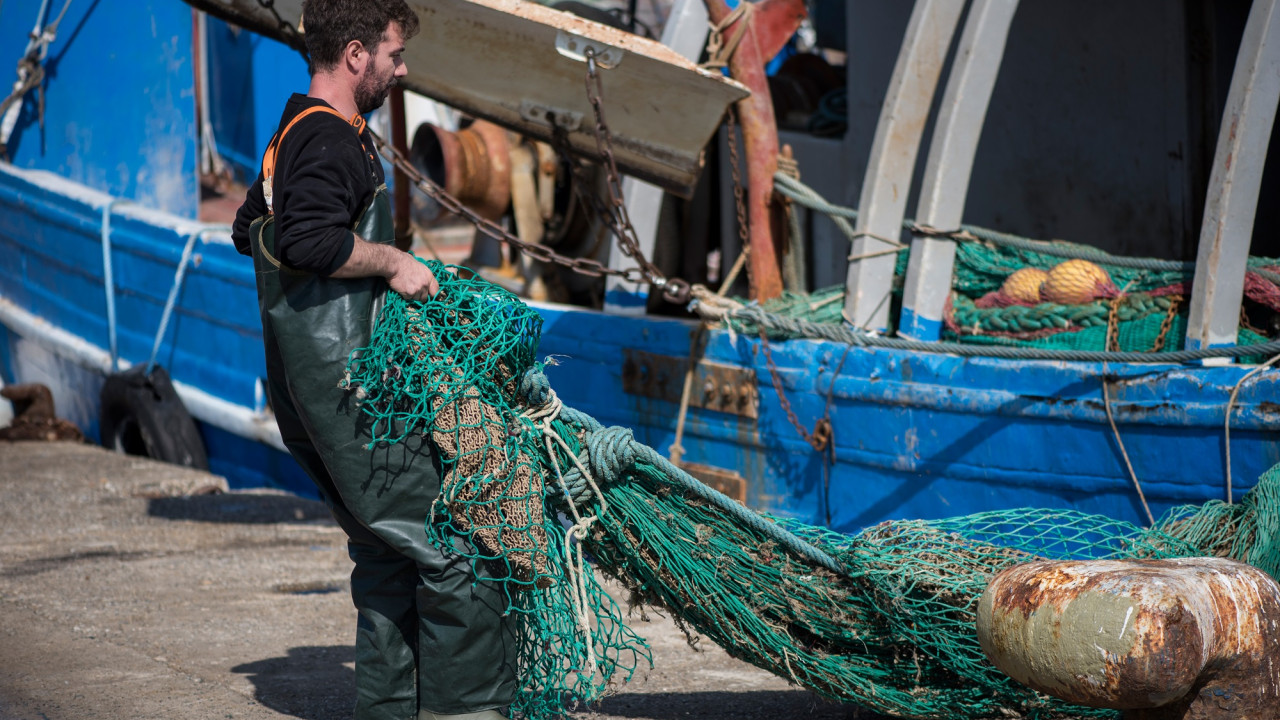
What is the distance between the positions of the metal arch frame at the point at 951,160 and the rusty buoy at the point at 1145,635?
2.30 metres

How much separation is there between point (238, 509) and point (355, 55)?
4.47 metres

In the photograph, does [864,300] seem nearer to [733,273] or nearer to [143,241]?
[733,273]

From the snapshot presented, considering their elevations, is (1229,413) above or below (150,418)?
above

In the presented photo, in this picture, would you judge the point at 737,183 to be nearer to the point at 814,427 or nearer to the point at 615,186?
the point at 615,186

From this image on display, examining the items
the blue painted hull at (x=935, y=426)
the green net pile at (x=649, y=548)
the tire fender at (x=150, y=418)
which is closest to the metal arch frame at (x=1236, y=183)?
the blue painted hull at (x=935, y=426)

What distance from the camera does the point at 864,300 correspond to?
16.5 ft

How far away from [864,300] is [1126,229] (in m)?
2.26

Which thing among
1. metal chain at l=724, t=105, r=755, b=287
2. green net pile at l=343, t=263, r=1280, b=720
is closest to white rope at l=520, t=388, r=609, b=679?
green net pile at l=343, t=263, r=1280, b=720

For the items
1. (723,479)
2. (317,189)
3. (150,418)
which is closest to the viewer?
(317,189)

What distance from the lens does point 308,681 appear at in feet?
12.1

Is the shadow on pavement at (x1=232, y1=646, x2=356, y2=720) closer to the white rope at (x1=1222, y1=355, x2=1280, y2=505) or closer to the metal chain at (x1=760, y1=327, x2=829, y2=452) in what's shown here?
the metal chain at (x1=760, y1=327, x2=829, y2=452)

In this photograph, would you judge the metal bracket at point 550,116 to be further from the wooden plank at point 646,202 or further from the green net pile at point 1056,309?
the green net pile at point 1056,309

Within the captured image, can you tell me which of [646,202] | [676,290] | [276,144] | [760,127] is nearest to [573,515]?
[276,144]

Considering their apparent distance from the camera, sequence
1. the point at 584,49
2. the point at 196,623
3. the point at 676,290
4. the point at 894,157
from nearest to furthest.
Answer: the point at 196,623 < the point at 584,49 < the point at 894,157 < the point at 676,290
